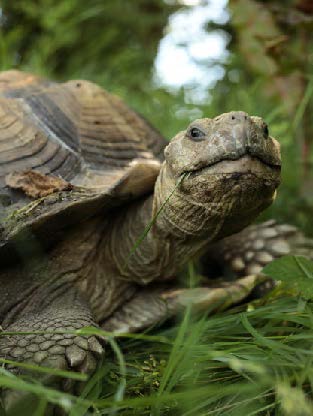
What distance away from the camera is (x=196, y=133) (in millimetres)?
1923

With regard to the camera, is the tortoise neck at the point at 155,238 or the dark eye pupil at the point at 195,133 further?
the tortoise neck at the point at 155,238

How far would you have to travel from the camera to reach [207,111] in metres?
4.42

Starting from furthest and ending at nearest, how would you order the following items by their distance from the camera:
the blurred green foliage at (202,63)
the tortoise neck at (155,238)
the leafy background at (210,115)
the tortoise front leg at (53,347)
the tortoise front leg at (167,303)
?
1. the blurred green foliage at (202,63)
2. the tortoise front leg at (167,303)
3. the tortoise neck at (155,238)
4. the tortoise front leg at (53,347)
5. the leafy background at (210,115)

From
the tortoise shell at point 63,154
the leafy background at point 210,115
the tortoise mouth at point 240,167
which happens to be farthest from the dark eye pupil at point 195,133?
the leafy background at point 210,115

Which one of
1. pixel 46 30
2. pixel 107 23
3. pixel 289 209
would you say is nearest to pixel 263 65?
pixel 289 209

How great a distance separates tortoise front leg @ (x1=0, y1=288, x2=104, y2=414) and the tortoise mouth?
0.66 metres

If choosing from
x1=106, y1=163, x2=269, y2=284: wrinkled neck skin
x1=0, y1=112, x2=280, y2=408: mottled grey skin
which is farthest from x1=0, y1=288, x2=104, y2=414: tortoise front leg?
x1=106, y1=163, x2=269, y2=284: wrinkled neck skin

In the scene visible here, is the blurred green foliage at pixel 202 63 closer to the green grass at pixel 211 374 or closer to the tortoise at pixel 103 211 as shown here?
the tortoise at pixel 103 211

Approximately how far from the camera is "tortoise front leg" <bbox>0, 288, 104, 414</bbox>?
1587 millimetres

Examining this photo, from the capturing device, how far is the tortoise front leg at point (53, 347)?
1587 mm

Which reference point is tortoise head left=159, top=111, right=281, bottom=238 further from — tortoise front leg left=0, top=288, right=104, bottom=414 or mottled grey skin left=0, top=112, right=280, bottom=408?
tortoise front leg left=0, top=288, right=104, bottom=414

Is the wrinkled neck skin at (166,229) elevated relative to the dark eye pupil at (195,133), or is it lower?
lower

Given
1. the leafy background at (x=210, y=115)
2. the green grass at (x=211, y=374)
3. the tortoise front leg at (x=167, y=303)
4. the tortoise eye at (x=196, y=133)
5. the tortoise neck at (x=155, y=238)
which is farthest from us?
the tortoise front leg at (x=167, y=303)

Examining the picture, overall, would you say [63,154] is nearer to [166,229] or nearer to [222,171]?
[166,229]
